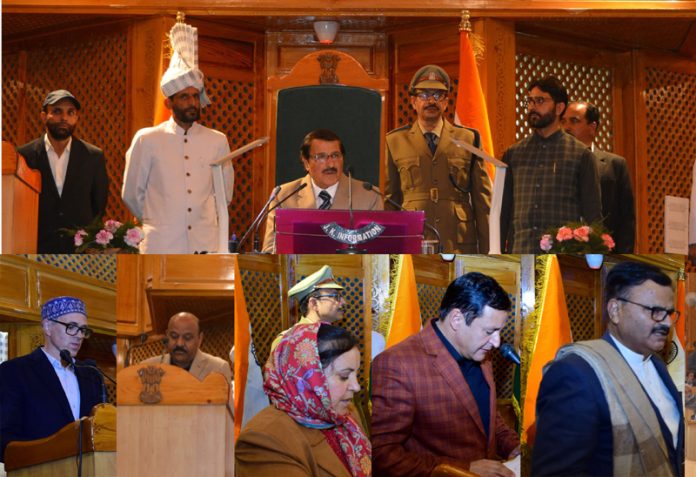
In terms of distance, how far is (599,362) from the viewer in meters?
3.79

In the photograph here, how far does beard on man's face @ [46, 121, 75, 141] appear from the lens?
617cm

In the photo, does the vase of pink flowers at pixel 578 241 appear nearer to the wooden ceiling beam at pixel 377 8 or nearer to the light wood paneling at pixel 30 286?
the light wood paneling at pixel 30 286

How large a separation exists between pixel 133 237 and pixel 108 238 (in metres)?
0.10

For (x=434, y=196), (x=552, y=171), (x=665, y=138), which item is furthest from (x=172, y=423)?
(x=665, y=138)

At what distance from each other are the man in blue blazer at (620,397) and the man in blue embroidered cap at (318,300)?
0.71m

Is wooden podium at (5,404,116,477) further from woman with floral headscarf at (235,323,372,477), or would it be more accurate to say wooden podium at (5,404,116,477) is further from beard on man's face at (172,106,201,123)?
beard on man's face at (172,106,201,123)

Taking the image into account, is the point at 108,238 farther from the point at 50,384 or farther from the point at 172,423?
Answer: the point at 172,423

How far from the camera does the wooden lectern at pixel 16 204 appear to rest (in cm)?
452

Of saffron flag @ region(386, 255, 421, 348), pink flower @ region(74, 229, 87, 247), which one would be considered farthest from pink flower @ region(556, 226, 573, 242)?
pink flower @ region(74, 229, 87, 247)

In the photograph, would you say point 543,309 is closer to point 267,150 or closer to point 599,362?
point 599,362

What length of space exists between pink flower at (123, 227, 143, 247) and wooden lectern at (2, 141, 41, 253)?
40cm

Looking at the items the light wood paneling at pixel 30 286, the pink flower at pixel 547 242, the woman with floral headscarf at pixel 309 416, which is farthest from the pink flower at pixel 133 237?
the pink flower at pixel 547 242

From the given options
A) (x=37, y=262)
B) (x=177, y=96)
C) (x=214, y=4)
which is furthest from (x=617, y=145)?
(x=37, y=262)

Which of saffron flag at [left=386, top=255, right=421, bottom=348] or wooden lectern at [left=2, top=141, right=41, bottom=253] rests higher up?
wooden lectern at [left=2, top=141, right=41, bottom=253]
